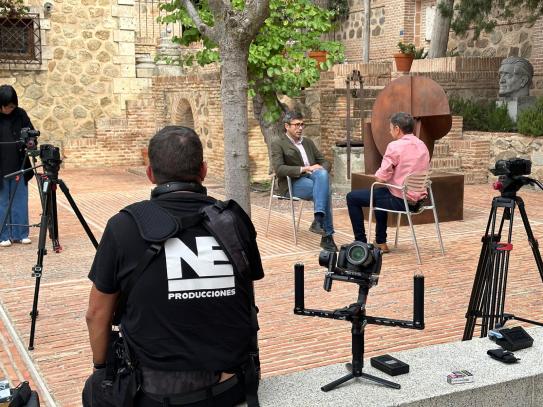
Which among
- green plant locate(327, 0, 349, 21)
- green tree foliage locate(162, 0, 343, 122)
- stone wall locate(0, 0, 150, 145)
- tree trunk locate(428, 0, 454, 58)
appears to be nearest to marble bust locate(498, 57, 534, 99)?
tree trunk locate(428, 0, 454, 58)

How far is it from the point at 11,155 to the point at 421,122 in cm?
444

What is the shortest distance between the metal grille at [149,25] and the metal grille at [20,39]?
2278mm

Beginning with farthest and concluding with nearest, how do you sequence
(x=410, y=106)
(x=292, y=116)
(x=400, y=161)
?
1. (x=410, y=106)
2. (x=292, y=116)
3. (x=400, y=161)

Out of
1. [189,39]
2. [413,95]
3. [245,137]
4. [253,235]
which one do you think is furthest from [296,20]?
[253,235]

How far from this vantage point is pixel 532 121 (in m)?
12.0

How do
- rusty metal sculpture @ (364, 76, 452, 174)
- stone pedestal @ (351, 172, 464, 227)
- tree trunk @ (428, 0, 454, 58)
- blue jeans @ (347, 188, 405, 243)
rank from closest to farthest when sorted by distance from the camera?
1. blue jeans @ (347, 188, 405, 243)
2. rusty metal sculpture @ (364, 76, 452, 174)
3. stone pedestal @ (351, 172, 464, 227)
4. tree trunk @ (428, 0, 454, 58)

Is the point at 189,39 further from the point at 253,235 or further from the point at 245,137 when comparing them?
the point at 253,235

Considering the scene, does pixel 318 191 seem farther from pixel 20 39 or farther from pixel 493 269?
pixel 20 39

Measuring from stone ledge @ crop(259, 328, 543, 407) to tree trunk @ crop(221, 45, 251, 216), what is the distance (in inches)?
81.3

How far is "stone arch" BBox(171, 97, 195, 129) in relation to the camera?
1583 cm

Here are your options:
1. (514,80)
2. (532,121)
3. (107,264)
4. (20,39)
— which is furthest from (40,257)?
(20,39)

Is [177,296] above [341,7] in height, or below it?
below

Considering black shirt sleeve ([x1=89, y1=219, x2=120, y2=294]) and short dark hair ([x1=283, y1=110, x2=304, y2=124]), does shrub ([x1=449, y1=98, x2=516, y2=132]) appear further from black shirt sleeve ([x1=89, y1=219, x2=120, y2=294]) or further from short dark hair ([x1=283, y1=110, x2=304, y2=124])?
black shirt sleeve ([x1=89, y1=219, x2=120, y2=294])

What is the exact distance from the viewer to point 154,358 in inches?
97.6
